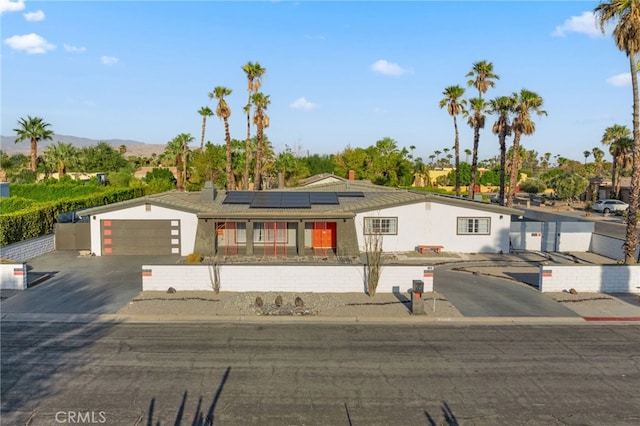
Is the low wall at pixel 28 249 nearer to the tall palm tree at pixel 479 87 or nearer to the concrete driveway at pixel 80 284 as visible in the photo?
the concrete driveway at pixel 80 284

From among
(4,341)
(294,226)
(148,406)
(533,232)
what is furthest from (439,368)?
(533,232)

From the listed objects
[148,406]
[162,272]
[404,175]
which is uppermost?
[404,175]

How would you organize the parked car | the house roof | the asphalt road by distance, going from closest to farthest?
the asphalt road → the house roof → the parked car

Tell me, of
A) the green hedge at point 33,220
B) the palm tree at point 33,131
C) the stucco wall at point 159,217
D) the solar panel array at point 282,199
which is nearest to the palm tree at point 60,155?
the palm tree at point 33,131

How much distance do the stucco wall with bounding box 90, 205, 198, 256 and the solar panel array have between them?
8.81 feet

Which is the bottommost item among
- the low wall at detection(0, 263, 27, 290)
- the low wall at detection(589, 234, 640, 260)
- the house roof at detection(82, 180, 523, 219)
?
the low wall at detection(0, 263, 27, 290)

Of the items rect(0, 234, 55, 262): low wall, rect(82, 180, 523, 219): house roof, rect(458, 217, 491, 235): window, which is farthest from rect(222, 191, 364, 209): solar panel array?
rect(0, 234, 55, 262): low wall

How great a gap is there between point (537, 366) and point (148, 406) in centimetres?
1035

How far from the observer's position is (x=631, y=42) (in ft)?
71.5

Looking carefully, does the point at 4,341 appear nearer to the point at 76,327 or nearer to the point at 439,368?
the point at 76,327

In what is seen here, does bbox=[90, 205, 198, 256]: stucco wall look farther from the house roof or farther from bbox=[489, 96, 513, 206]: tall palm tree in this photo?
bbox=[489, 96, 513, 206]: tall palm tree

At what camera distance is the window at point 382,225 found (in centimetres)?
3056

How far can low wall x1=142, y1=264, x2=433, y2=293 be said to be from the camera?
2073cm

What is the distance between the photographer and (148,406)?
36.9 feet
